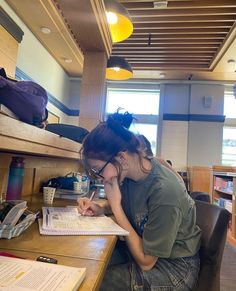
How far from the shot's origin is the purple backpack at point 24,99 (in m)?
0.82

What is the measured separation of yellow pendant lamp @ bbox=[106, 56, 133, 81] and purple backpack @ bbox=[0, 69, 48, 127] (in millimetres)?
2478

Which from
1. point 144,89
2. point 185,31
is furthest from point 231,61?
point 144,89

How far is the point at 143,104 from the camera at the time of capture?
6.46m

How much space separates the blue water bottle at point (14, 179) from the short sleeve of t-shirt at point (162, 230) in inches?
31.3

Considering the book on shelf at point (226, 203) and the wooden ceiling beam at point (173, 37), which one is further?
the wooden ceiling beam at point (173, 37)

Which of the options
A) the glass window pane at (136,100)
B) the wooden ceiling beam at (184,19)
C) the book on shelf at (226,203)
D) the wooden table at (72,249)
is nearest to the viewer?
the wooden table at (72,249)

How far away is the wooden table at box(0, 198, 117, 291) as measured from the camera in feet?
2.17

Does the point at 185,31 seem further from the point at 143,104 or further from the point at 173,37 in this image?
the point at 143,104

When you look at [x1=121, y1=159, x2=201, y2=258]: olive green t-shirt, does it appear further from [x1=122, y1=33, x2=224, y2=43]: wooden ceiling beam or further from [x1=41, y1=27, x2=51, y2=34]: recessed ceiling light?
[x1=41, y1=27, x2=51, y2=34]: recessed ceiling light

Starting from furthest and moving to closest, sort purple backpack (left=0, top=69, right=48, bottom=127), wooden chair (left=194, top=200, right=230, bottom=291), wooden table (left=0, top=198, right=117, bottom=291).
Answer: wooden chair (left=194, top=200, right=230, bottom=291) < purple backpack (left=0, top=69, right=48, bottom=127) < wooden table (left=0, top=198, right=117, bottom=291)

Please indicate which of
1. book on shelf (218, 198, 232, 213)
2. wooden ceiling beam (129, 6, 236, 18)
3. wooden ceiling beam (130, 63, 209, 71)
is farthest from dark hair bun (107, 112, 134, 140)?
wooden ceiling beam (130, 63, 209, 71)

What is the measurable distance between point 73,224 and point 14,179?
528 millimetres

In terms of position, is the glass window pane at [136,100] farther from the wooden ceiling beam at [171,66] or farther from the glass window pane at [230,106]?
the glass window pane at [230,106]

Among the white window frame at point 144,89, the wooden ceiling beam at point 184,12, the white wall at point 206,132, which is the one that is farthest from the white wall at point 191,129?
the wooden ceiling beam at point 184,12
